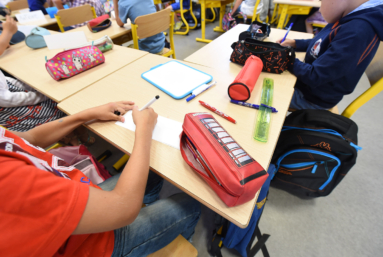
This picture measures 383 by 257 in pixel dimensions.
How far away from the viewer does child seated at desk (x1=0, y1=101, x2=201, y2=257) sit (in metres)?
0.32

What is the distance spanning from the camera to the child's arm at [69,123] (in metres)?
0.70

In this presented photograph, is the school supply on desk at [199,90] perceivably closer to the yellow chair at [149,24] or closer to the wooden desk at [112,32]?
the yellow chair at [149,24]

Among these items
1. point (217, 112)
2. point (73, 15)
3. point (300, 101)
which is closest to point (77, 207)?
point (217, 112)

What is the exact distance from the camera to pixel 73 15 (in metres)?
1.94

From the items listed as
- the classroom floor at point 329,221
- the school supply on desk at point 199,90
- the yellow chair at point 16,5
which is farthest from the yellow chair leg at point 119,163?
the yellow chair at point 16,5

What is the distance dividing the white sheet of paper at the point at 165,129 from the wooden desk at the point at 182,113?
0.02 m

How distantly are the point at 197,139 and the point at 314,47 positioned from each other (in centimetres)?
103

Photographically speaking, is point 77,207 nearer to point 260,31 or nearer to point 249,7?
point 260,31

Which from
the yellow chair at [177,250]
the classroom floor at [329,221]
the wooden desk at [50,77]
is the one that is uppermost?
the wooden desk at [50,77]

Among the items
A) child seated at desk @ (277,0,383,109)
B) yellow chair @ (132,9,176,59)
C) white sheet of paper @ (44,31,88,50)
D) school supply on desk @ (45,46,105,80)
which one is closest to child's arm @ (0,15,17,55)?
white sheet of paper @ (44,31,88,50)

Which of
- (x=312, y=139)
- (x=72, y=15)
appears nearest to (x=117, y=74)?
(x=312, y=139)

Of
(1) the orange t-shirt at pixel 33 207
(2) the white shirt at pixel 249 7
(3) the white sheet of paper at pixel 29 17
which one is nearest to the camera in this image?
(1) the orange t-shirt at pixel 33 207

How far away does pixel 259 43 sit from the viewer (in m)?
1.01

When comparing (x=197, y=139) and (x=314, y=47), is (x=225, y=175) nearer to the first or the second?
(x=197, y=139)
